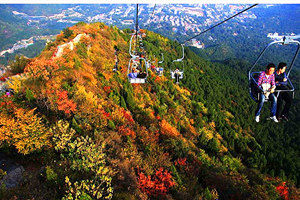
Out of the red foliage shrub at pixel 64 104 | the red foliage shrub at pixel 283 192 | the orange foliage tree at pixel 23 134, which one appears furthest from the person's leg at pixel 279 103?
the red foliage shrub at pixel 283 192

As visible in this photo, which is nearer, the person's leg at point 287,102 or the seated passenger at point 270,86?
the person's leg at point 287,102

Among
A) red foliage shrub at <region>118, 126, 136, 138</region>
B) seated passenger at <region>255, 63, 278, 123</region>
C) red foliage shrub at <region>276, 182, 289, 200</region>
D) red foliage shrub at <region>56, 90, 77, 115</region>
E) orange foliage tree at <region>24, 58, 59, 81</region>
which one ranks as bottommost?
red foliage shrub at <region>276, 182, 289, 200</region>

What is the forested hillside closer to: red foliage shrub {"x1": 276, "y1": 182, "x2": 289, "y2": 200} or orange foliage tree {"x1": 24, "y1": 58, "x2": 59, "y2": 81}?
orange foliage tree {"x1": 24, "y1": 58, "x2": 59, "y2": 81}

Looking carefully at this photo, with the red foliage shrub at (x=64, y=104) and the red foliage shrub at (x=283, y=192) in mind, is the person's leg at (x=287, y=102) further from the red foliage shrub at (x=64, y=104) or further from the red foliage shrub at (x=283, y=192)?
the red foliage shrub at (x=283, y=192)

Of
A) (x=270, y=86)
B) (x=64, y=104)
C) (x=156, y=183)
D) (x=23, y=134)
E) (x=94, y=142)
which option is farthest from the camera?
(x=64, y=104)

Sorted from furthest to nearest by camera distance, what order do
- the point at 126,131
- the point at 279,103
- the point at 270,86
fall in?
the point at 126,131, the point at 270,86, the point at 279,103

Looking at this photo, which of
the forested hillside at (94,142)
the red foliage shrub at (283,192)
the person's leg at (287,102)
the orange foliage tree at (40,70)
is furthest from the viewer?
the red foliage shrub at (283,192)

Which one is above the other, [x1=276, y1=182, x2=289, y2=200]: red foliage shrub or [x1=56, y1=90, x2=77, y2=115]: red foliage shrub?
[x1=56, y1=90, x2=77, y2=115]: red foliage shrub

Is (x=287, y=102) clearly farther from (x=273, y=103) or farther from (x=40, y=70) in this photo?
(x=40, y=70)

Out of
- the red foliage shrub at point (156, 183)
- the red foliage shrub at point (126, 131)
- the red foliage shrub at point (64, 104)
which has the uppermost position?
the red foliage shrub at point (64, 104)

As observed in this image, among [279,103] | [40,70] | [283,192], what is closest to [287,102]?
[279,103]

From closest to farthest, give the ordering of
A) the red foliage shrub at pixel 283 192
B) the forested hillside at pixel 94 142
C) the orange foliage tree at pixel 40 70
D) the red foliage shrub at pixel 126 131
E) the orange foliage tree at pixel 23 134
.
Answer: the forested hillside at pixel 94 142 → the orange foliage tree at pixel 23 134 → the orange foliage tree at pixel 40 70 → the red foliage shrub at pixel 126 131 → the red foliage shrub at pixel 283 192

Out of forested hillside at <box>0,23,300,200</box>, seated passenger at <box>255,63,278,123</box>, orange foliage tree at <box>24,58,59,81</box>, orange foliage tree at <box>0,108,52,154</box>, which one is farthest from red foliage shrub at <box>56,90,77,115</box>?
seated passenger at <box>255,63,278,123</box>

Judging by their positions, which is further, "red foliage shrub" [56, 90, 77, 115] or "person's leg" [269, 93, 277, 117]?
"red foliage shrub" [56, 90, 77, 115]
